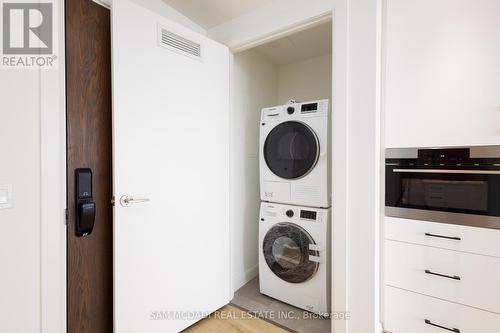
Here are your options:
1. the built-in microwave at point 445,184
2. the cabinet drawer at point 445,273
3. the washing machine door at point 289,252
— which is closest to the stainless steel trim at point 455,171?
the built-in microwave at point 445,184

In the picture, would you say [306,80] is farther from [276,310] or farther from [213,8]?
[276,310]

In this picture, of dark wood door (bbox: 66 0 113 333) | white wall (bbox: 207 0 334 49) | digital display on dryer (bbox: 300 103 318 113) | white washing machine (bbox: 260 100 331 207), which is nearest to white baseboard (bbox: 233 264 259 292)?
white washing machine (bbox: 260 100 331 207)

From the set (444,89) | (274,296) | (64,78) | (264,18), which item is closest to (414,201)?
(444,89)

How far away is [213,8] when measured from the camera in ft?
5.95

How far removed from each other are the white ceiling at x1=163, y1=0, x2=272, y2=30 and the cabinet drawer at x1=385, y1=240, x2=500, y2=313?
1913 mm

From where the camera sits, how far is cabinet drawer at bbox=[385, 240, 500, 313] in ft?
4.00

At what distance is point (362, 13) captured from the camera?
1381 millimetres
